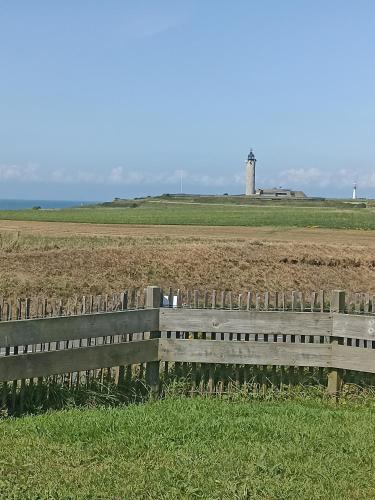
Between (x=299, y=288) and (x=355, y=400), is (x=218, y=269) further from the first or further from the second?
(x=355, y=400)

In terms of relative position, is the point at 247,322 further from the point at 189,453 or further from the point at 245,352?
the point at 189,453

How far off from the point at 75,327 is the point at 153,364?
1.16 meters

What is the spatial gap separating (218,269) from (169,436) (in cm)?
2049

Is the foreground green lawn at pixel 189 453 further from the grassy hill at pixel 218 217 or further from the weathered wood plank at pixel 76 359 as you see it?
the grassy hill at pixel 218 217

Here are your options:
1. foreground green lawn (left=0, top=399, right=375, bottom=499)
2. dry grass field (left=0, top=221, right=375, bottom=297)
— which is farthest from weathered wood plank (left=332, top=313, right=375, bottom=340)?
dry grass field (left=0, top=221, right=375, bottom=297)

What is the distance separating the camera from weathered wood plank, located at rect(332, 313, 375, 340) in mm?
8742

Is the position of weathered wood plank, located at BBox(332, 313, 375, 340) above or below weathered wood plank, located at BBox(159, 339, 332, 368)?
above

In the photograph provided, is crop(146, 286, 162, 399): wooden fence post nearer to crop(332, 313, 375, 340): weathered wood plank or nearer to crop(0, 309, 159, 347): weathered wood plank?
crop(0, 309, 159, 347): weathered wood plank

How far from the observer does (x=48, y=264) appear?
2561 cm

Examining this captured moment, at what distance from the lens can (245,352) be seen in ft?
29.3

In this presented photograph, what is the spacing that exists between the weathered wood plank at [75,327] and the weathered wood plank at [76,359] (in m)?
0.15

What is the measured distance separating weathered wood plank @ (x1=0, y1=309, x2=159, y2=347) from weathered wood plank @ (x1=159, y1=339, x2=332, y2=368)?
37 cm

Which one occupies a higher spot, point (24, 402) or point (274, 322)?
point (274, 322)

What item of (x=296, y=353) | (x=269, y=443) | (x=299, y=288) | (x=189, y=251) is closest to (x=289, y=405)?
(x=296, y=353)
